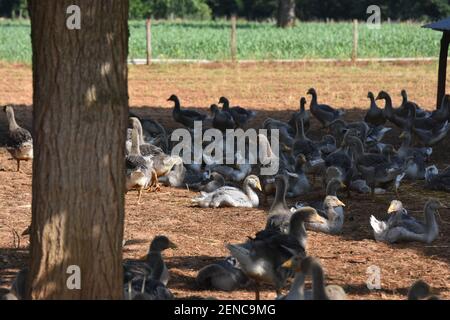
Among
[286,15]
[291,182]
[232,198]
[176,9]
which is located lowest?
[232,198]

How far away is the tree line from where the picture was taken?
72.4 m

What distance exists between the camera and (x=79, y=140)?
21.5 feet

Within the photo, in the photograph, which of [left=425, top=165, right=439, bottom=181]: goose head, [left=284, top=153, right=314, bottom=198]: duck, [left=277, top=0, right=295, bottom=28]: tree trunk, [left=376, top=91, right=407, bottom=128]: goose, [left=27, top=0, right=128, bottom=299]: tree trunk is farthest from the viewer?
[left=277, top=0, right=295, bottom=28]: tree trunk

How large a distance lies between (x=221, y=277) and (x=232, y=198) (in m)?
4.25

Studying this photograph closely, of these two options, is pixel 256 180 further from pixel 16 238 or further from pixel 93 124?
pixel 93 124

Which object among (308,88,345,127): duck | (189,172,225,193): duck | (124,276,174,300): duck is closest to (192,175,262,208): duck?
(189,172,225,193): duck

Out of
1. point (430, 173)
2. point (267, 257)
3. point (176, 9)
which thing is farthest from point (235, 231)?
point (176, 9)

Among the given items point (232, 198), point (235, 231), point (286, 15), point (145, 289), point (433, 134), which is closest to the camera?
point (145, 289)

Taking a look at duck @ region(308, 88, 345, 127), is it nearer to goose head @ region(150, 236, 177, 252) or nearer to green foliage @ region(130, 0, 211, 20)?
goose head @ region(150, 236, 177, 252)

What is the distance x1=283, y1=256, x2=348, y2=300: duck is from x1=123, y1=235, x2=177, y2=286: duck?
4.36ft

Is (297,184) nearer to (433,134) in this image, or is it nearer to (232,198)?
(232,198)

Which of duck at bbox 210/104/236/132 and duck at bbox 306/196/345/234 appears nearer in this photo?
duck at bbox 306/196/345/234
